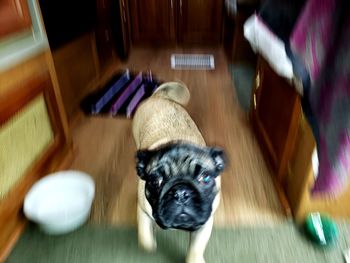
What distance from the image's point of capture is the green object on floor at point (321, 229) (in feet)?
3.43

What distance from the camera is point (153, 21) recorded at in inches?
126

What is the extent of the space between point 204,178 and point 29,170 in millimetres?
739

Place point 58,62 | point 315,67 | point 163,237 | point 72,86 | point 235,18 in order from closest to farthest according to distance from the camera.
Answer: point 315,67 < point 163,237 < point 58,62 < point 72,86 < point 235,18

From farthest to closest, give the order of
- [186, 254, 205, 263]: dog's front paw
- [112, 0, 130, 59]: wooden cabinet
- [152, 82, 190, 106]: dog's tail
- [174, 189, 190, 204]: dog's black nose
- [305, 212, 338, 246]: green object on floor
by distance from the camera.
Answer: [112, 0, 130, 59]: wooden cabinet
[152, 82, 190, 106]: dog's tail
[305, 212, 338, 246]: green object on floor
[186, 254, 205, 263]: dog's front paw
[174, 189, 190, 204]: dog's black nose

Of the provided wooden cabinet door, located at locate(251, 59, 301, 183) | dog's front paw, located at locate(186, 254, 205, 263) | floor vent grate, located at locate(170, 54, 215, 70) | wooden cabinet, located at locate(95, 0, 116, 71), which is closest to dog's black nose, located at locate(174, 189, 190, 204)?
dog's front paw, located at locate(186, 254, 205, 263)

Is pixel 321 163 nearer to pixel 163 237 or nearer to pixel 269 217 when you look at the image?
pixel 269 217

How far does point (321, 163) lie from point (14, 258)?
1003mm

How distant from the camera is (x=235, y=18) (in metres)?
2.63

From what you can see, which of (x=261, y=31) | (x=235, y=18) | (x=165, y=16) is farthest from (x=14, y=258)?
(x=165, y=16)

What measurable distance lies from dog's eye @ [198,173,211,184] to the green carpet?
A: 37cm

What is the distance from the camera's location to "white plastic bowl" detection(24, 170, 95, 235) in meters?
1.06

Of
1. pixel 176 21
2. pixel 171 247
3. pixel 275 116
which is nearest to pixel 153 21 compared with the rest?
pixel 176 21

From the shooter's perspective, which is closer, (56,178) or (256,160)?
(56,178)

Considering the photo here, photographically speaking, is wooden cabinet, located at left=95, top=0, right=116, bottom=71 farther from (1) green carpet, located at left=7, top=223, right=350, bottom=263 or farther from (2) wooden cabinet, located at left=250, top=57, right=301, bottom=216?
(1) green carpet, located at left=7, top=223, right=350, bottom=263
